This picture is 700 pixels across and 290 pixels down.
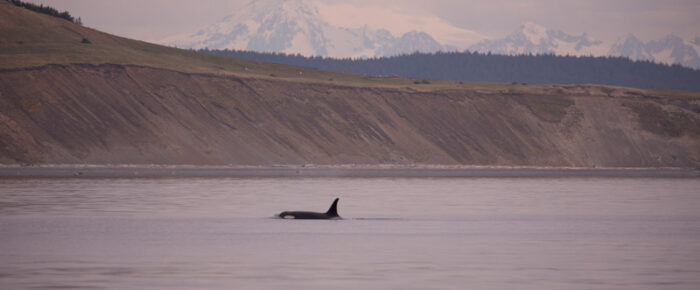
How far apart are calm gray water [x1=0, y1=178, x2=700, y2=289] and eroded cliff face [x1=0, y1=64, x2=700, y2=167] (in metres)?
52.2

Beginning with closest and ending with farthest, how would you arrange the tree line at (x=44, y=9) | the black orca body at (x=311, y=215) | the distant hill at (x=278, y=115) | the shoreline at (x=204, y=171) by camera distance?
the black orca body at (x=311, y=215), the shoreline at (x=204, y=171), the distant hill at (x=278, y=115), the tree line at (x=44, y=9)

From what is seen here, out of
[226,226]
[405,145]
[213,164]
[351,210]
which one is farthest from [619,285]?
[405,145]

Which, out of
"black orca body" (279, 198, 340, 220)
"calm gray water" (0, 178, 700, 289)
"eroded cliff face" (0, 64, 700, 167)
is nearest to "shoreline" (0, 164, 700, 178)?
"eroded cliff face" (0, 64, 700, 167)

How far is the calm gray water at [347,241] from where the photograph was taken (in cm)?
2697

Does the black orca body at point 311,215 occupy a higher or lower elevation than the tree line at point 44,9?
lower

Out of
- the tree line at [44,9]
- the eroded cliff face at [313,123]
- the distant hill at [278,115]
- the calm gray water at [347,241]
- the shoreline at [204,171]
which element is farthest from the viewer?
the tree line at [44,9]

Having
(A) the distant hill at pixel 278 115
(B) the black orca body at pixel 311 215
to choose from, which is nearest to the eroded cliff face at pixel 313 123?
(A) the distant hill at pixel 278 115

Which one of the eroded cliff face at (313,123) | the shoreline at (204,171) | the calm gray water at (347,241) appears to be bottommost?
the calm gray water at (347,241)

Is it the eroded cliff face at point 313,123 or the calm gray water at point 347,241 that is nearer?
the calm gray water at point 347,241

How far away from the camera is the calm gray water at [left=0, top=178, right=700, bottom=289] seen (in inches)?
1062

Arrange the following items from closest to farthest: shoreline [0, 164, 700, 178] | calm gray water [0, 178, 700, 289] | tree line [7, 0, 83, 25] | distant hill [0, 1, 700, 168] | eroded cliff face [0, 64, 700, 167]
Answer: calm gray water [0, 178, 700, 289]
shoreline [0, 164, 700, 178]
eroded cliff face [0, 64, 700, 167]
distant hill [0, 1, 700, 168]
tree line [7, 0, 83, 25]

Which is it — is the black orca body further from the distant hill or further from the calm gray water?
the distant hill

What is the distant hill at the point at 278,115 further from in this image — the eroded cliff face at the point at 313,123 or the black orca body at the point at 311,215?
the black orca body at the point at 311,215

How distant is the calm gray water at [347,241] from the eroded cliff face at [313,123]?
52.2 metres
